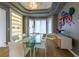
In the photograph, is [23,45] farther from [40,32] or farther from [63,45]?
[63,45]

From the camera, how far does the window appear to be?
8.79ft

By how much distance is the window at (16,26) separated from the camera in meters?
2.68

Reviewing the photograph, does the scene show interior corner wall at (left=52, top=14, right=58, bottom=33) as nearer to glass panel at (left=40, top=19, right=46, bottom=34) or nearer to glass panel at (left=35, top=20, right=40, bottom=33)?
glass panel at (left=40, top=19, right=46, bottom=34)

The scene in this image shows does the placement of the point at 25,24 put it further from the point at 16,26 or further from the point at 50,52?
the point at 50,52

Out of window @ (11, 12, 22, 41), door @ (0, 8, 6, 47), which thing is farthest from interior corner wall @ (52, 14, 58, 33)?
door @ (0, 8, 6, 47)

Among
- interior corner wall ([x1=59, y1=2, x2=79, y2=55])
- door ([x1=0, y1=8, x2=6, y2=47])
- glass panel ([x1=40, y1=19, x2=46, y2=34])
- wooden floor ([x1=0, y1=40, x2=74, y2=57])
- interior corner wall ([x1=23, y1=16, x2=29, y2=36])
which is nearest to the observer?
wooden floor ([x1=0, y1=40, x2=74, y2=57])

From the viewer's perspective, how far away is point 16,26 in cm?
274

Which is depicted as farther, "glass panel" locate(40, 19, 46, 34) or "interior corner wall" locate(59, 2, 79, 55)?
"interior corner wall" locate(59, 2, 79, 55)

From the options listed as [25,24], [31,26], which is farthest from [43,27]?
[25,24]

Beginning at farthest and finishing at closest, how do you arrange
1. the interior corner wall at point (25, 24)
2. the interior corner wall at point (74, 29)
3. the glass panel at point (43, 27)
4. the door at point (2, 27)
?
the interior corner wall at point (74, 29) < the glass panel at point (43, 27) < the interior corner wall at point (25, 24) < the door at point (2, 27)

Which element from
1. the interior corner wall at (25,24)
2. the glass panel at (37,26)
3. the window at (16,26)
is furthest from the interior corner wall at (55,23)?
the window at (16,26)

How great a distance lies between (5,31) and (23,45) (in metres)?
0.54

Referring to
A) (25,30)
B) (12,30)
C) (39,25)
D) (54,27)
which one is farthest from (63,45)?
(12,30)

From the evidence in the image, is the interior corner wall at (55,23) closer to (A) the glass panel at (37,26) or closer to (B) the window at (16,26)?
(A) the glass panel at (37,26)
